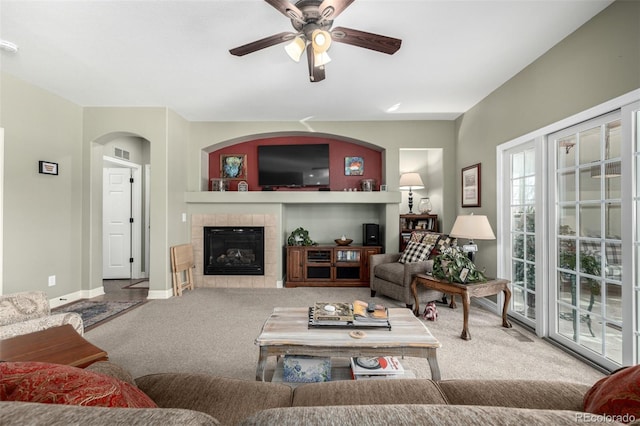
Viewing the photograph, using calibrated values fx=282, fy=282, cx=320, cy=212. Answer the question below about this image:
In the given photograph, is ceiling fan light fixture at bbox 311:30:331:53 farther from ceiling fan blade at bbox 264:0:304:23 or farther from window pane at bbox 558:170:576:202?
window pane at bbox 558:170:576:202

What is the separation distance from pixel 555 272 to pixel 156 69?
14.5ft

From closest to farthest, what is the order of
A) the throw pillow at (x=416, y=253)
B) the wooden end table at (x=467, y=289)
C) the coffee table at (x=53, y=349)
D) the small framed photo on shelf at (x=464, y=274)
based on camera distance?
the coffee table at (x=53, y=349), the wooden end table at (x=467, y=289), the small framed photo on shelf at (x=464, y=274), the throw pillow at (x=416, y=253)

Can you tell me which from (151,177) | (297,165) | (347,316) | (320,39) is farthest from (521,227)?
(151,177)

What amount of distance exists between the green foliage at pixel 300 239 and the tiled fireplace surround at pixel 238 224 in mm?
211

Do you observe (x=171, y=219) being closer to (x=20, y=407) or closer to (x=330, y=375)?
(x=330, y=375)

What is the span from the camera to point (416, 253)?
145 inches

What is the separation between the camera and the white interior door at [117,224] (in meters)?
5.00

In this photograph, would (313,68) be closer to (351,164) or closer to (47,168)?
(351,164)

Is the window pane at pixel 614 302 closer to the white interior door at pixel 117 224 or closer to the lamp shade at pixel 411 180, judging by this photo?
the lamp shade at pixel 411 180

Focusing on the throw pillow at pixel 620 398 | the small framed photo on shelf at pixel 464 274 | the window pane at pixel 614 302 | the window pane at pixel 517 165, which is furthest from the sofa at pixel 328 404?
the window pane at pixel 517 165

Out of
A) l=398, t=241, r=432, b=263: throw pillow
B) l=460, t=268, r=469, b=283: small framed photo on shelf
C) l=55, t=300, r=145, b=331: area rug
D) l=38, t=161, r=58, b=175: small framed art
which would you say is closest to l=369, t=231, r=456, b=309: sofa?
l=398, t=241, r=432, b=263: throw pillow

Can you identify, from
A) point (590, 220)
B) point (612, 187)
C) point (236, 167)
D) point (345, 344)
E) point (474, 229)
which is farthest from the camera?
point (236, 167)

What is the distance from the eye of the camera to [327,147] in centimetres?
482

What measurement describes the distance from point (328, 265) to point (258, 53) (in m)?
3.05
